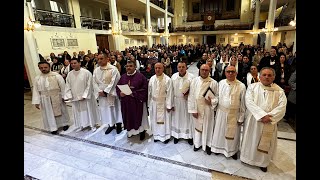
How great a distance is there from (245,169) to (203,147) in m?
0.79

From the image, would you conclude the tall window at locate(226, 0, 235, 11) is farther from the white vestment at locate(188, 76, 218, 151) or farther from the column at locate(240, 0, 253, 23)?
the white vestment at locate(188, 76, 218, 151)

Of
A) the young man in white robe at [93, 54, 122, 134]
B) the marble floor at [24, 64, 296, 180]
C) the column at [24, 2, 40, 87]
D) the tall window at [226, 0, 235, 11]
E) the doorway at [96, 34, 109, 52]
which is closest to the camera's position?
the marble floor at [24, 64, 296, 180]

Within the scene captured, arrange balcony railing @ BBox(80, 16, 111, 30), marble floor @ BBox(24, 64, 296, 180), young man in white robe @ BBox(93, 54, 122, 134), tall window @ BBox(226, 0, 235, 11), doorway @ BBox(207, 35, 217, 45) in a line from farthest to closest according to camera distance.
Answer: doorway @ BBox(207, 35, 217, 45) < tall window @ BBox(226, 0, 235, 11) < balcony railing @ BBox(80, 16, 111, 30) < young man in white robe @ BBox(93, 54, 122, 134) < marble floor @ BBox(24, 64, 296, 180)

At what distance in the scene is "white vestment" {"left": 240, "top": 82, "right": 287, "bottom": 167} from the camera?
282 centimetres

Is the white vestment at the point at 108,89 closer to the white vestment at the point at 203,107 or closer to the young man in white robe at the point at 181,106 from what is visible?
the young man in white robe at the point at 181,106

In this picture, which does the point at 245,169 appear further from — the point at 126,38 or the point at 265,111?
the point at 126,38

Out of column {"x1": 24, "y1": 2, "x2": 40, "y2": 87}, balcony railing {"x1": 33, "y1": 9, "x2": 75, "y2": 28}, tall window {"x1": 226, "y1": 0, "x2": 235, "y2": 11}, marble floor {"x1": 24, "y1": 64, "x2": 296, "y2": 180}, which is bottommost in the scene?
marble floor {"x1": 24, "y1": 64, "x2": 296, "y2": 180}

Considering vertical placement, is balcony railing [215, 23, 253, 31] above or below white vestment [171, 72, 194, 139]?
above

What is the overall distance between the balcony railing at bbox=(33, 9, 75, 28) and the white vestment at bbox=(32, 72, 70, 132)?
763cm

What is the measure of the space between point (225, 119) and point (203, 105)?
45 cm

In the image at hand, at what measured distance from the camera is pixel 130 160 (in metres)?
3.54

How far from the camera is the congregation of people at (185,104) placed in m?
2.99

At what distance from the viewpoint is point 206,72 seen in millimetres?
3408

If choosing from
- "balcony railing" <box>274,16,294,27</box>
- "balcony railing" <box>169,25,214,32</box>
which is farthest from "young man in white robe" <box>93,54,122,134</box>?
"balcony railing" <box>169,25,214,32</box>
